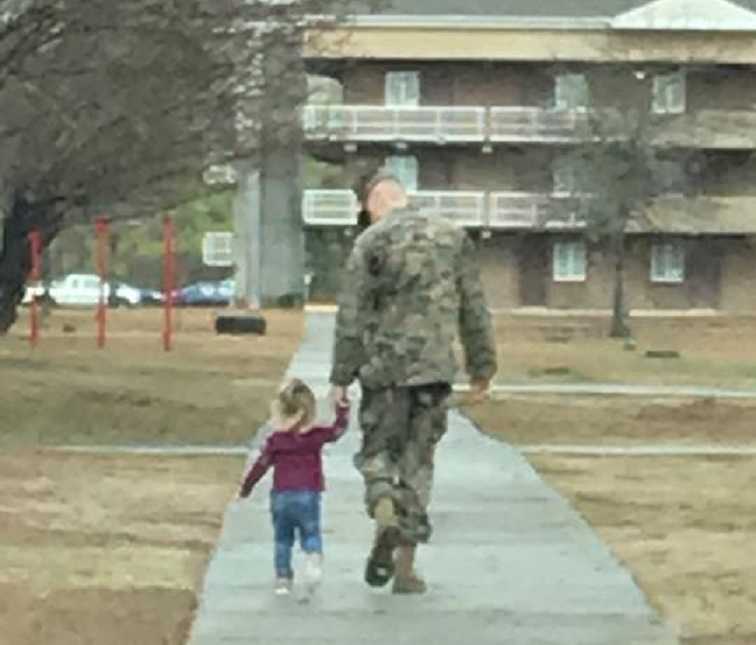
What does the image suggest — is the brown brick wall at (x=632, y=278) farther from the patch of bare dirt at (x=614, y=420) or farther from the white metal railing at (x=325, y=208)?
the patch of bare dirt at (x=614, y=420)

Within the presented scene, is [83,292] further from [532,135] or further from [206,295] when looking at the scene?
[532,135]

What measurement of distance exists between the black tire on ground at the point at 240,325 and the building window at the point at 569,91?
17.2m

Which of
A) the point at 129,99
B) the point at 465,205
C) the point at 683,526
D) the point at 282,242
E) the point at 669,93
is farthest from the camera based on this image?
the point at 282,242

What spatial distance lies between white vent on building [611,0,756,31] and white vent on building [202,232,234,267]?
666 inches

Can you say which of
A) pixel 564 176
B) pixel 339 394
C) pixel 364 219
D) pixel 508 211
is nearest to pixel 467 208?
pixel 508 211

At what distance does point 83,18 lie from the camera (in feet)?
77.7

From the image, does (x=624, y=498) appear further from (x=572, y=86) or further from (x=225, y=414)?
(x=572, y=86)

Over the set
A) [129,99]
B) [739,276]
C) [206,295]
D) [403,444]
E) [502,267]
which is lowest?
[206,295]

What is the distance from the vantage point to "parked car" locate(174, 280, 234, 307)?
280ft

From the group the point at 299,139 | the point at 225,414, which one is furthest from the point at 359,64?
the point at 225,414

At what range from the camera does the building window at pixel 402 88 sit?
3019 inches

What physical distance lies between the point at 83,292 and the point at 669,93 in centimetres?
2647

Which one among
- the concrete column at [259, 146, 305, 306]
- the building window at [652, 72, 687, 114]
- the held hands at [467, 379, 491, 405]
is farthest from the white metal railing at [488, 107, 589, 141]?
the held hands at [467, 379, 491, 405]

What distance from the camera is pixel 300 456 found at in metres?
12.5
